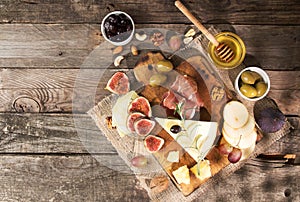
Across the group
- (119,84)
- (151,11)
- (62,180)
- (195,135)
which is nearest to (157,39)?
(151,11)

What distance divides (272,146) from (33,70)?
1162mm

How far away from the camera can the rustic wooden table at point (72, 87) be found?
230cm

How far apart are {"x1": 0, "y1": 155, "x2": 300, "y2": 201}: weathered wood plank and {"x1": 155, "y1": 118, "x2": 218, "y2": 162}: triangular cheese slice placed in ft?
0.65

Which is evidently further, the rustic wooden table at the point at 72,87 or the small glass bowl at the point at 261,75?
the rustic wooden table at the point at 72,87

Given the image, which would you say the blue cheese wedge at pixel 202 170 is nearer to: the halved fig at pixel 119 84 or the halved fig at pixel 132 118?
the halved fig at pixel 132 118

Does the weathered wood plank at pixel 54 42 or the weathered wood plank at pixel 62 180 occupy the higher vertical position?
the weathered wood plank at pixel 54 42

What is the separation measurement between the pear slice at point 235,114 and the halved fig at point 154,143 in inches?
12.0

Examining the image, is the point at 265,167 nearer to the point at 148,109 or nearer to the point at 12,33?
the point at 148,109

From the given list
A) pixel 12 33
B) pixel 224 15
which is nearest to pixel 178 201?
pixel 224 15

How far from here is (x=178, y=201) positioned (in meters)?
2.24

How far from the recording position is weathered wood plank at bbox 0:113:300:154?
2312 mm

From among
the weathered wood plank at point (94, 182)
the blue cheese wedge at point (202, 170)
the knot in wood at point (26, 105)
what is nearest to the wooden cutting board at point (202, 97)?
the blue cheese wedge at point (202, 170)

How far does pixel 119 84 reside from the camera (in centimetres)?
228

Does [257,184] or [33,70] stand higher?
[33,70]
